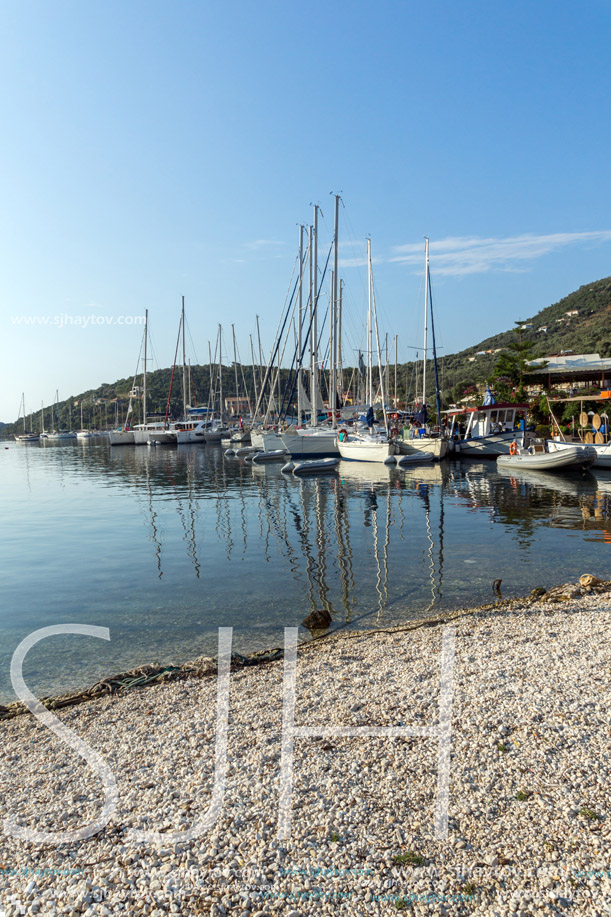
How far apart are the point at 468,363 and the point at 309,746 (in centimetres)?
11315

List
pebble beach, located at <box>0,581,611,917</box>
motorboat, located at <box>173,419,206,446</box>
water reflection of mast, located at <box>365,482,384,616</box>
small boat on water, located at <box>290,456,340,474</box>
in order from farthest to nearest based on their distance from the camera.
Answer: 1. motorboat, located at <box>173,419,206,446</box>
2. small boat on water, located at <box>290,456,340,474</box>
3. water reflection of mast, located at <box>365,482,384,616</box>
4. pebble beach, located at <box>0,581,611,917</box>

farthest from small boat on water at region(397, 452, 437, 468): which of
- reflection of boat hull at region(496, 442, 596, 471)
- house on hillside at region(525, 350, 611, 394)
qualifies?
house on hillside at region(525, 350, 611, 394)

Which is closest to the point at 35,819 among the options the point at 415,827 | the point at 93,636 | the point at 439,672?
the point at 415,827

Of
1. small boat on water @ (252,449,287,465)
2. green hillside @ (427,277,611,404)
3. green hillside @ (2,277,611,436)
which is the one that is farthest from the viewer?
green hillside @ (2,277,611,436)

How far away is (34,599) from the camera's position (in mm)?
11617

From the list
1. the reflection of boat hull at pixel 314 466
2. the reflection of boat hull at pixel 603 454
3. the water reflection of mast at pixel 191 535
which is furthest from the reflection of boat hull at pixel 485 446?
the water reflection of mast at pixel 191 535

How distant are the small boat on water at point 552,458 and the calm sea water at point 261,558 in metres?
1.76

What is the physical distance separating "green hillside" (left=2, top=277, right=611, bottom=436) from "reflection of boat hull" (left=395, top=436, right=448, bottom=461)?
19.5 m

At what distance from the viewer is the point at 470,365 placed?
107m

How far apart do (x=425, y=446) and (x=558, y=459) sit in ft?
33.5

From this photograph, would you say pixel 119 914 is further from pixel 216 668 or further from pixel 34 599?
pixel 34 599

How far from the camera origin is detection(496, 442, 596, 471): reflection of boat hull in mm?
29630

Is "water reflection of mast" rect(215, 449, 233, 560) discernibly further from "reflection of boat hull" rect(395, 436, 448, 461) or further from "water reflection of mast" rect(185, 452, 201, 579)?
"reflection of boat hull" rect(395, 436, 448, 461)

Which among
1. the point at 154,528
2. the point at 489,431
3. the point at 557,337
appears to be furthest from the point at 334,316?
the point at 557,337
